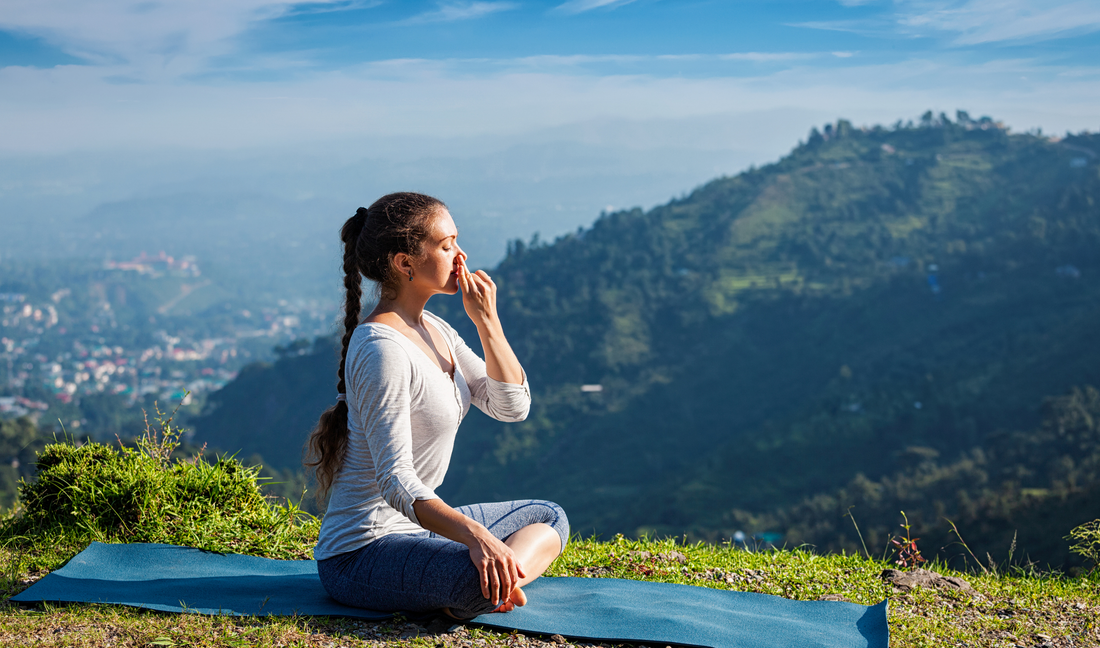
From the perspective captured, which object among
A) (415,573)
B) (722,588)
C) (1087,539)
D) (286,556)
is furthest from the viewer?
(1087,539)

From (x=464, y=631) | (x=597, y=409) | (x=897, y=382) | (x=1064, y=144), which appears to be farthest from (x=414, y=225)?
(x=1064, y=144)

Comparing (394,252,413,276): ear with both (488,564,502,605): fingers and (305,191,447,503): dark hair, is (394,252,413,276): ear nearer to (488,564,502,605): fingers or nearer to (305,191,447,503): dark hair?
(305,191,447,503): dark hair

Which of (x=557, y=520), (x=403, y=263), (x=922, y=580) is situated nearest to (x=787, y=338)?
(x=922, y=580)

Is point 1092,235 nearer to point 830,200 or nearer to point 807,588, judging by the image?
point 830,200

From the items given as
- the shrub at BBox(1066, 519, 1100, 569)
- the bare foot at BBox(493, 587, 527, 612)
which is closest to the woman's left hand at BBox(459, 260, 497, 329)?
the bare foot at BBox(493, 587, 527, 612)

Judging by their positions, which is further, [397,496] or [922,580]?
[922,580]

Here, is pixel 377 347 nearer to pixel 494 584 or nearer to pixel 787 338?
pixel 494 584

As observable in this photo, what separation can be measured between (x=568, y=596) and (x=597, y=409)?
62810 millimetres

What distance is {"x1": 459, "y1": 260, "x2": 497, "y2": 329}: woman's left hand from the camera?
102 inches

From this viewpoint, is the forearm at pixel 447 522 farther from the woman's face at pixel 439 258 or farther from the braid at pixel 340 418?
the woman's face at pixel 439 258

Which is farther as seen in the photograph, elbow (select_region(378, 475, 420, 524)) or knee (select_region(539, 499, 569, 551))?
knee (select_region(539, 499, 569, 551))

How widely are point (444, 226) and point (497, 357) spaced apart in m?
0.48

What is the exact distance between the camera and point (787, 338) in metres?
66.9

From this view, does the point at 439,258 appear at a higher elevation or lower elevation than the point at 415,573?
higher
